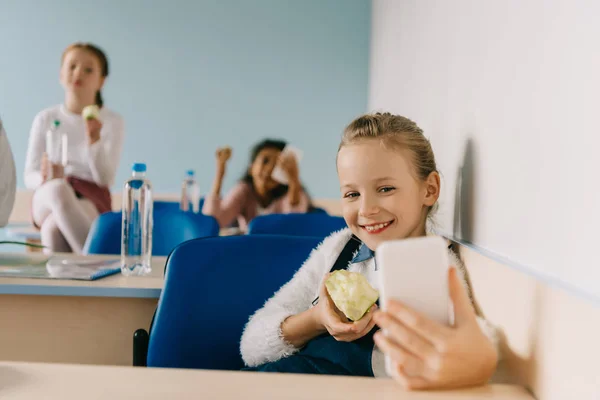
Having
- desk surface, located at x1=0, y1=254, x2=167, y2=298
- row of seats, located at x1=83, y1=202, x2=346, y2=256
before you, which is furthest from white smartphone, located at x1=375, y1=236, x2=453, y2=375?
row of seats, located at x1=83, y1=202, x2=346, y2=256

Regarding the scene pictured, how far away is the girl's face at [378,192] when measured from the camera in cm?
103

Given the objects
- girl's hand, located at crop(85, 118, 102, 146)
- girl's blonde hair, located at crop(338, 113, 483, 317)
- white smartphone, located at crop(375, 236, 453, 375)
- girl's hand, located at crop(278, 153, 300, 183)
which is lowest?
white smartphone, located at crop(375, 236, 453, 375)

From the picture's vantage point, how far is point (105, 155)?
11.1 ft

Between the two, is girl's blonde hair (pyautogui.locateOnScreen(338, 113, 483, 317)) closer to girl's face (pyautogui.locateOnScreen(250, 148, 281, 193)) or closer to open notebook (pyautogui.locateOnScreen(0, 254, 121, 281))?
open notebook (pyautogui.locateOnScreen(0, 254, 121, 281))

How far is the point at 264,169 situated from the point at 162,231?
4.56 ft

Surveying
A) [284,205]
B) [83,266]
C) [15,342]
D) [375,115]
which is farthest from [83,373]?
[284,205]

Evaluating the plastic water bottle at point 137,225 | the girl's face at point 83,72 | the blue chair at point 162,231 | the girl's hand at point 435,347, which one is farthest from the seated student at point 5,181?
the girl's face at point 83,72

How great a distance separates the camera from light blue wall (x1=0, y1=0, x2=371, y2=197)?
431 cm

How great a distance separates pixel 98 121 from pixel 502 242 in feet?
9.42

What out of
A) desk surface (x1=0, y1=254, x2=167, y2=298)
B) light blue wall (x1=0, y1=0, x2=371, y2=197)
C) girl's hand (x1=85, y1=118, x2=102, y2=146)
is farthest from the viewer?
light blue wall (x1=0, y1=0, x2=371, y2=197)

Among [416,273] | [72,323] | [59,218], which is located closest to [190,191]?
[59,218]

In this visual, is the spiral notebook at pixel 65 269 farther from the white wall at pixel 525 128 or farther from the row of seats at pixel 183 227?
the white wall at pixel 525 128

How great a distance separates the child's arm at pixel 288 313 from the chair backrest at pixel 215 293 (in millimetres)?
62

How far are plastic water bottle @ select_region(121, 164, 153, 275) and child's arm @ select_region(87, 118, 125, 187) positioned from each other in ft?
5.03
